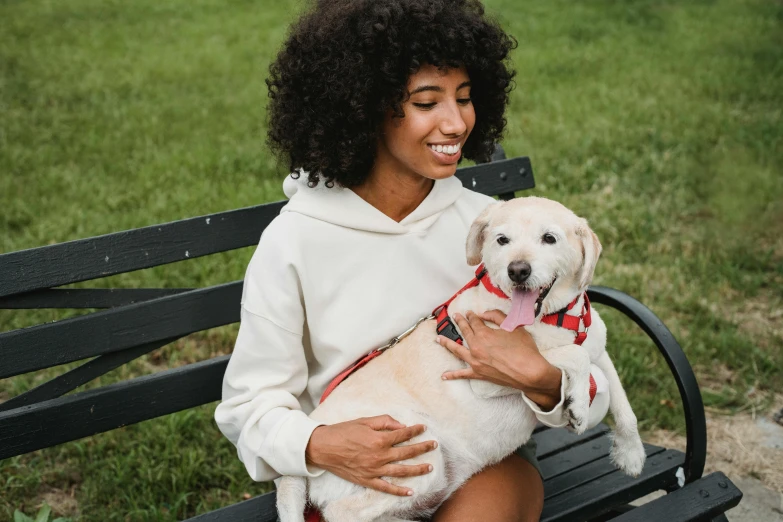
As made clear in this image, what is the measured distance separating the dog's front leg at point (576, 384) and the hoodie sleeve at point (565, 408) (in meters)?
0.01

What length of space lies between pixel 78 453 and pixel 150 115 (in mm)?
4369

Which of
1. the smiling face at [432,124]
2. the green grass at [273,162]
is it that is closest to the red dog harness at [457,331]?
the smiling face at [432,124]

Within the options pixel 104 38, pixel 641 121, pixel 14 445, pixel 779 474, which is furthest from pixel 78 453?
pixel 104 38

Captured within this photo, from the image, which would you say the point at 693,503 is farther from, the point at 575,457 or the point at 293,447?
the point at 293,447

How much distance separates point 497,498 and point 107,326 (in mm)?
1279

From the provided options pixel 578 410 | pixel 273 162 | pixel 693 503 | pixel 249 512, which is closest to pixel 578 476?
pixel 693 503

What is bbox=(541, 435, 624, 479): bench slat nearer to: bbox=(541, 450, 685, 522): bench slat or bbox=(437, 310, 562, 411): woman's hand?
bbox=(541, 450, 685, 522): bench slat

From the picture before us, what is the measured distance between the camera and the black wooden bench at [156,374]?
2382 mm

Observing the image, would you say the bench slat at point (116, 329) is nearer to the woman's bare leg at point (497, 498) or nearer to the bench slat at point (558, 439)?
the woman's bare leg at point (497, 498)

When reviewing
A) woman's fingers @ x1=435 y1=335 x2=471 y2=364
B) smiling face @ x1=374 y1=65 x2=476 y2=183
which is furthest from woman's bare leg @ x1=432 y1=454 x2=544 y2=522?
smiling face @ x1=374 y1=65 x2=476 y2=183

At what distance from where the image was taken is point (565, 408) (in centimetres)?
220

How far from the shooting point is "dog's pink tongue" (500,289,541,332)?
2135mm

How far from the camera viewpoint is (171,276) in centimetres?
497

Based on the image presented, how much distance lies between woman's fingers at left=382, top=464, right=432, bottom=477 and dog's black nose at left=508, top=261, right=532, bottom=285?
1.80 feet
